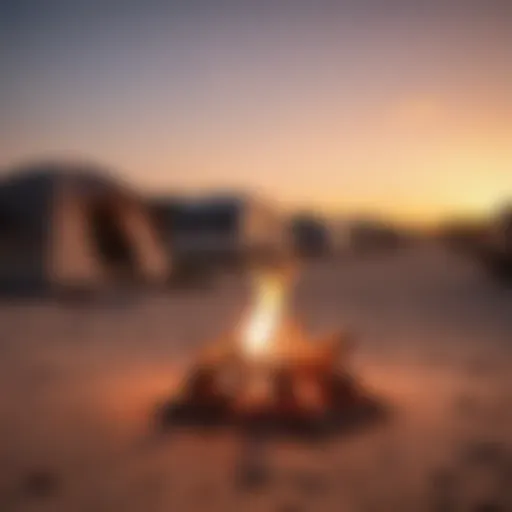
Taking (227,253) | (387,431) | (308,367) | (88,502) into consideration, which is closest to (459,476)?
(387,431)

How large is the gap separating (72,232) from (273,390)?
18.5 ft

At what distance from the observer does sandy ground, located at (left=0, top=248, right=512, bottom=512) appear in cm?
275

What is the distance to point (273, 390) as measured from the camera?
3771 millimetres

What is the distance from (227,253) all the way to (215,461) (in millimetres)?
13215

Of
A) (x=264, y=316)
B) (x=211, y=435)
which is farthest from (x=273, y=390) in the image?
(x=264, y=316)

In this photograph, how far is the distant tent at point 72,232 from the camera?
27.6ft

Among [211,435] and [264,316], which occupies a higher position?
[211,435]

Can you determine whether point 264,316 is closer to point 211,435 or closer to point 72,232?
point 72,232

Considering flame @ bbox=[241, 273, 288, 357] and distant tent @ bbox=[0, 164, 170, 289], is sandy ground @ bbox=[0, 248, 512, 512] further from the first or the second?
distant tent @ bbox=[0, 164, 170, 289]

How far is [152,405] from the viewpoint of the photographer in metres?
3.92

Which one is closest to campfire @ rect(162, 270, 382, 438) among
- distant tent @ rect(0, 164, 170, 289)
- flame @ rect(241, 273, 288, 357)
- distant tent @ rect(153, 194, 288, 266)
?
flame @ rect(241, 273, 288, 357)

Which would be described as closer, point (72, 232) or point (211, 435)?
point (211, 435)

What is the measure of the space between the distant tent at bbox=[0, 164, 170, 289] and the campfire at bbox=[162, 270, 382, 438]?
4.97m

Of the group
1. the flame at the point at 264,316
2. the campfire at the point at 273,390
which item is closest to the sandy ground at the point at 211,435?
the campfire at the point at 273,390
